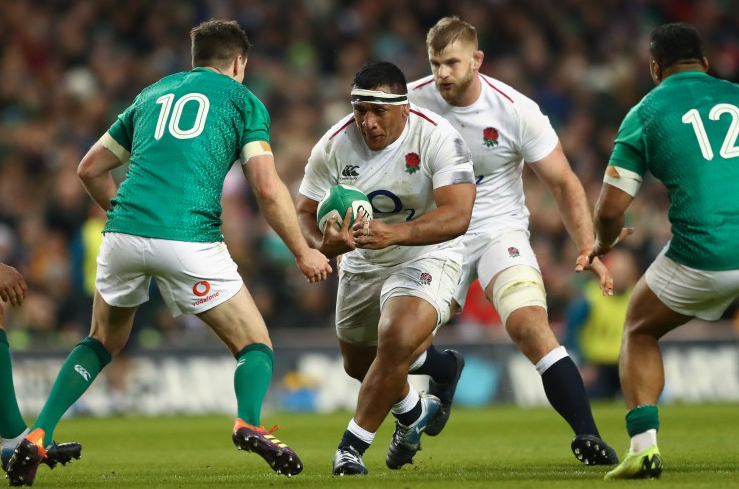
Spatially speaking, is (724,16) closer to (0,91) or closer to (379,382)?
(0,91)

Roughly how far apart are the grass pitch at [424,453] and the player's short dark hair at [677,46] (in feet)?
6.78

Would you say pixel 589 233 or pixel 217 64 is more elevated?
pixel 217 64

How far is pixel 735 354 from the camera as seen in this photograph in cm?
1418

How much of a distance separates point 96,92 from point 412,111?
436 inches

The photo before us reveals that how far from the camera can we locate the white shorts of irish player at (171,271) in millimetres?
6332

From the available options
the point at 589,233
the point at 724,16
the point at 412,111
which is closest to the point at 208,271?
the point at 412,111

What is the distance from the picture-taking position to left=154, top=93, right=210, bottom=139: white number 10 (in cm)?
646

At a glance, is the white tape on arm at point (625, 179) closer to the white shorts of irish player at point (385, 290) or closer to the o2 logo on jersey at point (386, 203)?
the white shorts of irish player at point (385, 290)

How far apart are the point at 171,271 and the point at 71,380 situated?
0.78 metres

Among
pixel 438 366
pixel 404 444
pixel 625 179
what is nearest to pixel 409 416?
pixel 404 444

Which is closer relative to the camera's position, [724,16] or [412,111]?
[412,111]

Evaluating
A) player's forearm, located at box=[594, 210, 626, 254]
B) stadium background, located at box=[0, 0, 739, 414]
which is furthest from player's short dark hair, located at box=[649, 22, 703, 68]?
stadium background, located at box=[0, 0, 739, 414]

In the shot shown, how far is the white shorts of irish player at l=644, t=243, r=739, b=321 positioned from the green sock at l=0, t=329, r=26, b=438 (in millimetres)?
3347

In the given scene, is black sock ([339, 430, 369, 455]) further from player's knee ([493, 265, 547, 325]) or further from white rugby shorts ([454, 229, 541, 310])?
white rugby shorts ([454, 229, 541, 310])
